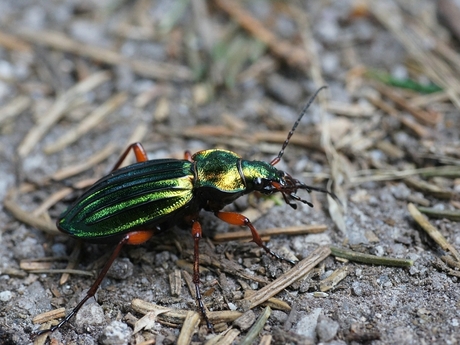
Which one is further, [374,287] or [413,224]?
[413,224]

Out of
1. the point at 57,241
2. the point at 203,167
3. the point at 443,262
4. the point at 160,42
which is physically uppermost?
the point at 160,42

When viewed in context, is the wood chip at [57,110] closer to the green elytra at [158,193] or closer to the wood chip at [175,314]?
the green elytra at [158,193]

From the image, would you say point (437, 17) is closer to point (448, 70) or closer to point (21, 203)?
point (448, 70)

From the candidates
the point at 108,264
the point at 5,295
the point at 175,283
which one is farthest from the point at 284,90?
the point at 5,295

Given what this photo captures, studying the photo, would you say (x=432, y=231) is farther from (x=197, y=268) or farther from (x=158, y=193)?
(x=158, y=193)

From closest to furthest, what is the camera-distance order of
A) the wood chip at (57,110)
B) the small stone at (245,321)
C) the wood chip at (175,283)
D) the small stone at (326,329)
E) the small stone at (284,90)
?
the small stone at (326,329), the small stone at (245,321), the wood chip at (175,283), the wood chip at (57,110), the small stone at (284,90)

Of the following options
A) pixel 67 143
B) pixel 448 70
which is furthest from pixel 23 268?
pixel 448 70

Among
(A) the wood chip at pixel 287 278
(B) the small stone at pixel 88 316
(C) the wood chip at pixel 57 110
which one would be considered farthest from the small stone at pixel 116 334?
(C) the wood chip at pixel 57 110
